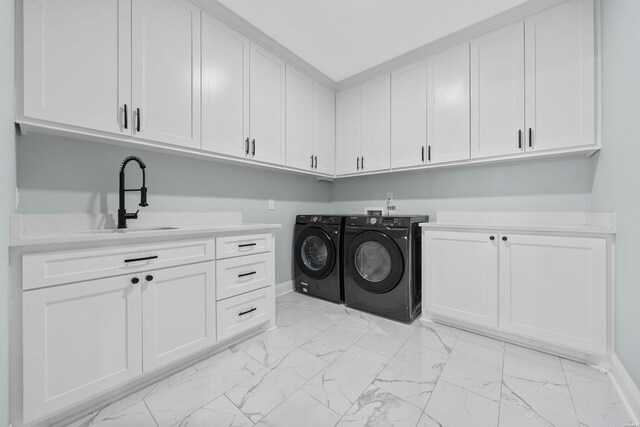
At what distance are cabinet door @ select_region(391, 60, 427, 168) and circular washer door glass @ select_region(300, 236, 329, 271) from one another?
1.20 m

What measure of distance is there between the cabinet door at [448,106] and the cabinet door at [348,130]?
815 mm

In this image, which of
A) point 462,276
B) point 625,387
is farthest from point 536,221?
point 625,387

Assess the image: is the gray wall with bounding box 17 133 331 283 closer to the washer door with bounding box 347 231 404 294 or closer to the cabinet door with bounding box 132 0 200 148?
the cabinet door with bounding box 132 0 200 148

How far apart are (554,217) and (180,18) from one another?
3254 mm

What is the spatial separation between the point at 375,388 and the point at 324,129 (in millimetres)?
2597

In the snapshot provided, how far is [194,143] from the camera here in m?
1.86

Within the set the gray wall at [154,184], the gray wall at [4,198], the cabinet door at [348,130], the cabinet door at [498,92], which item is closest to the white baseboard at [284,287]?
the gray wall at [154,184]

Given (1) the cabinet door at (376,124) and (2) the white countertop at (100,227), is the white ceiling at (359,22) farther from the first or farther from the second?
(2) the white countertop at (100,227)

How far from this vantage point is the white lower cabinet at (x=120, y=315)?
1063mm

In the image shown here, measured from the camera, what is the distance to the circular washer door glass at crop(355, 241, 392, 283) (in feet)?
7.65

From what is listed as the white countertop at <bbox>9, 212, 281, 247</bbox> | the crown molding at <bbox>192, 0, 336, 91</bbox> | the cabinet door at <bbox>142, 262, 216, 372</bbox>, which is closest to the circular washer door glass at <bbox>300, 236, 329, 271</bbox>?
the white countertop at <bbox>9, 212, 281, 247</bbox>

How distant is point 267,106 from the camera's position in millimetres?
2371

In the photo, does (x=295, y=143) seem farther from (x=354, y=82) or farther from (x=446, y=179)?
(x=446, y=179)

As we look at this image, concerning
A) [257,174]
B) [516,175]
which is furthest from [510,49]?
[257,174]
